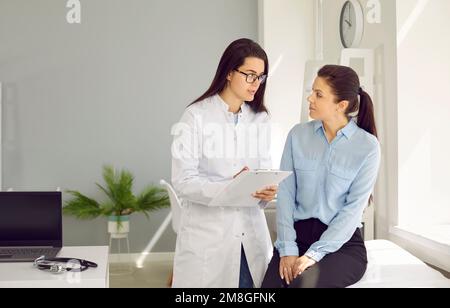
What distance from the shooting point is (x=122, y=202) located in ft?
17.0

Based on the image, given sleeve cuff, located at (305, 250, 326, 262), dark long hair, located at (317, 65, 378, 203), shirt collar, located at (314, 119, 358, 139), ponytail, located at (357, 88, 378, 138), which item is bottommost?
sleeve cuff, located at (305, 250, 326, 262)

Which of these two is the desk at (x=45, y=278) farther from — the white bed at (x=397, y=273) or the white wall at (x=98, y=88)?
the white wall at (x=98, y=88)

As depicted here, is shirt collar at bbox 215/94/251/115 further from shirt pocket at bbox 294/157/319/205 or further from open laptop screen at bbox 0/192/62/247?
open laptop screen at bbox 0/192/62/247

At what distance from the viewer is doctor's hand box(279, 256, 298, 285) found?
80.1 inches

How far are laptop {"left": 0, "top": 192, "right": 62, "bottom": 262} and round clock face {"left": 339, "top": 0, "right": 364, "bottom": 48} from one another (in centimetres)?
214

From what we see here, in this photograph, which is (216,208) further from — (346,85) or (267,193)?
(346,85)

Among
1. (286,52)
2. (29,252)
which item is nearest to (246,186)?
(29,252)

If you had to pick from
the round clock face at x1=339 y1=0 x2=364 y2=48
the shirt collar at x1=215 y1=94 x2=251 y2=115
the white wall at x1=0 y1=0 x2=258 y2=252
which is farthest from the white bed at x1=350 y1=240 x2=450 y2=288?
the white wall at x1=0 y1=0 x2=258 y2=252

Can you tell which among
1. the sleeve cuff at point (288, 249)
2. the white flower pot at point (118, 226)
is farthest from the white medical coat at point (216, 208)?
the white flower pot at point (118, 226)

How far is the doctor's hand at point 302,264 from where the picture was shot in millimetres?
1982

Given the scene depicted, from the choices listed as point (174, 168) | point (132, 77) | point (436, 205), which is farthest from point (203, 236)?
point (132, 77)

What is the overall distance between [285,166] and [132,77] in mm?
3556
